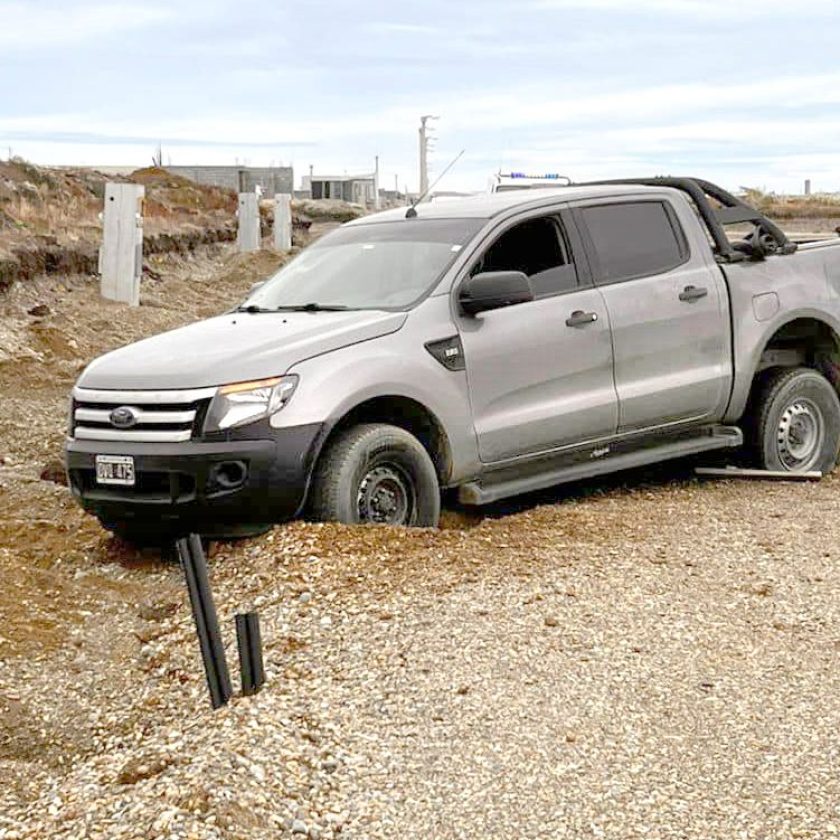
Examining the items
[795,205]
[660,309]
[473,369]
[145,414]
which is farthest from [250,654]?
[795,205]

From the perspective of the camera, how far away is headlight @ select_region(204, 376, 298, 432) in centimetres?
771

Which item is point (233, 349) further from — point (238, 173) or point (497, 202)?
point (238, 173)

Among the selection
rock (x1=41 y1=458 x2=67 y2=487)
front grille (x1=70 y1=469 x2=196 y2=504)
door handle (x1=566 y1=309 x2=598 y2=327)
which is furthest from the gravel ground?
rock (x1=41 y1=458 x2=67 y2=487)

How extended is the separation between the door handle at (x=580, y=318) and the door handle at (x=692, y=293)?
84cm

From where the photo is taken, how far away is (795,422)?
1070 centimetres

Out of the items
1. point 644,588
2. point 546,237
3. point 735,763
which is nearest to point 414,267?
point 546,237

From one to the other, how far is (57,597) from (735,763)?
12.6 ft

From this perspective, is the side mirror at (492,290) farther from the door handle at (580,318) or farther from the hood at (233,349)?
the door handle at (580,318)

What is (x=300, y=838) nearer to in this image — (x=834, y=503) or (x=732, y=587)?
(x=732, y=587)

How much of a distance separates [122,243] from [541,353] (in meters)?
14.2

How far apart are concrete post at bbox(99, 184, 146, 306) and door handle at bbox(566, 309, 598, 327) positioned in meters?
13.3

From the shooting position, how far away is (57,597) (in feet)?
26.0

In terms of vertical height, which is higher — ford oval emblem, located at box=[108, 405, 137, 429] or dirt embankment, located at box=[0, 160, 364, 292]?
dirt embankment, located at box=[0, 160, 364, 292]

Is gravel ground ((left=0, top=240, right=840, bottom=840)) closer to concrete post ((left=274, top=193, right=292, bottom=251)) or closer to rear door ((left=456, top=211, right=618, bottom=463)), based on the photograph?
rear door ((left=456, top=211, right=618, bottom=463))
